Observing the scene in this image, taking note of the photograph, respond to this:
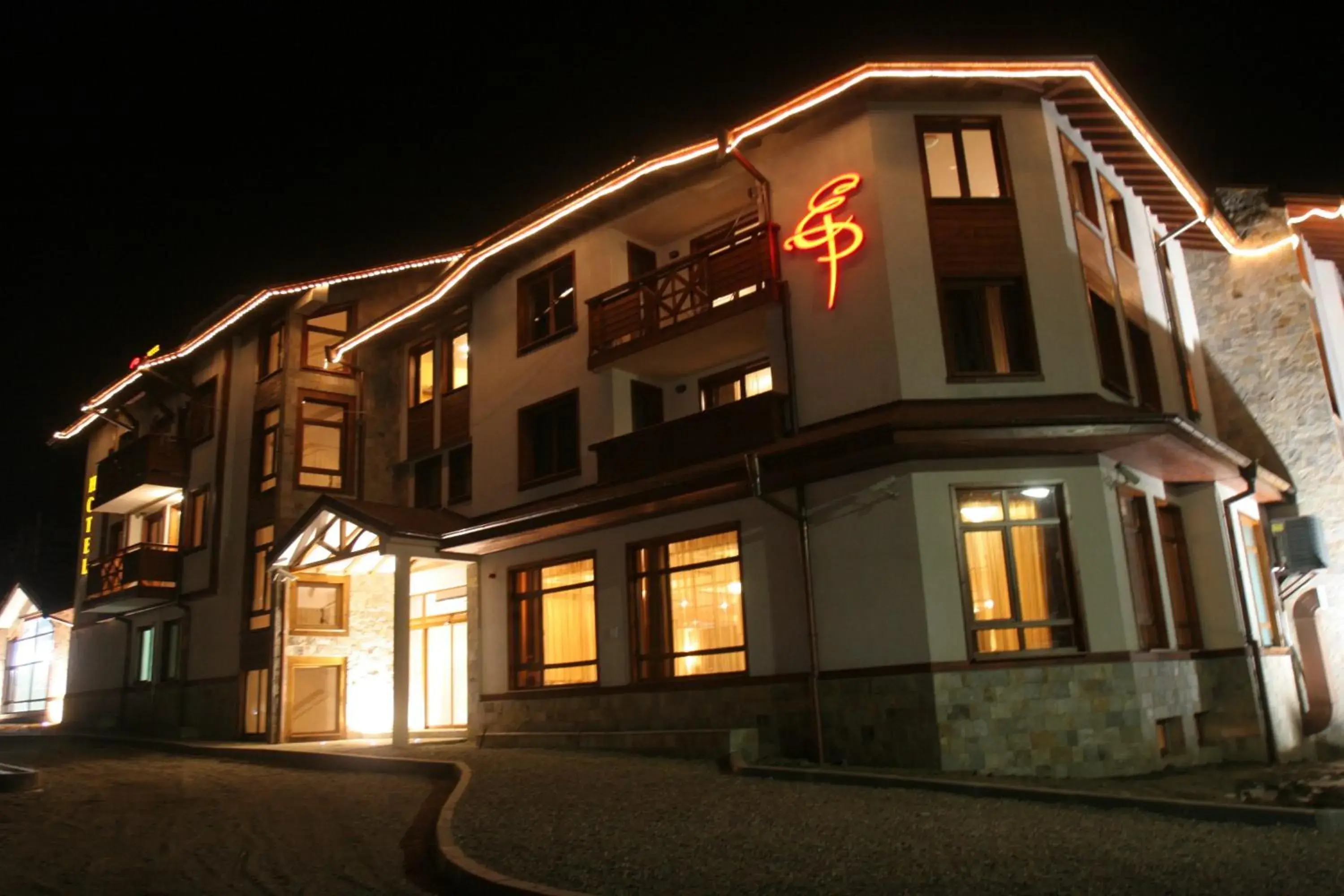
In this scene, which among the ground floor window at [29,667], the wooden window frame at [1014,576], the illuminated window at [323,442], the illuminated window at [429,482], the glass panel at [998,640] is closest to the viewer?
the wooden window frame at [1014,576]

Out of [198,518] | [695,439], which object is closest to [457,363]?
[695,439]

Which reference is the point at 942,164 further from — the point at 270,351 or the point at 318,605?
the point at 270,351

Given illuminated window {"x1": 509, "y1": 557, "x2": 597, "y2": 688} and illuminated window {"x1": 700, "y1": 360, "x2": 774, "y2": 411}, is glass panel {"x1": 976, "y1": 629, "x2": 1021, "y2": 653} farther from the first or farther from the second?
illuminated window {"x1": 509, "y1": 557, "x2": 597, "y2": 688}

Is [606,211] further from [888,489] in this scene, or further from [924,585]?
[924,585]

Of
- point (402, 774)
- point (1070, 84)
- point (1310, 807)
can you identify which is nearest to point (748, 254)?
point (1070, 84)

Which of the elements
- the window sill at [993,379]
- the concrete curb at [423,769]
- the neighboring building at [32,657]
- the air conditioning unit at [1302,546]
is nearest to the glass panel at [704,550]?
the window sill at [993,379]

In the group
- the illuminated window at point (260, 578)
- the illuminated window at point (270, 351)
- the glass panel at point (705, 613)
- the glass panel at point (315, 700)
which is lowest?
the glass panel at point (315, 700)

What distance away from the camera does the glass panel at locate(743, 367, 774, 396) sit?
16.4 meters

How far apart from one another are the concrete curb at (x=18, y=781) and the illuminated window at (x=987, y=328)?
1288 cm

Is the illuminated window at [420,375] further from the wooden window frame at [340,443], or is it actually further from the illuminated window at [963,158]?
the illuminated window at [963,158]

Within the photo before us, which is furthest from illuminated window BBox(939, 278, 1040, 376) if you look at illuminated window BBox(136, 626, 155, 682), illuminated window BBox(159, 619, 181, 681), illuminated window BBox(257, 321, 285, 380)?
illuminated window BBox(136, 626, 155, 682)

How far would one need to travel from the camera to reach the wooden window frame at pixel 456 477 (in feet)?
67.6

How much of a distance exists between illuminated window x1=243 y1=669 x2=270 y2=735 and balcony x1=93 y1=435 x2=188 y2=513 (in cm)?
734

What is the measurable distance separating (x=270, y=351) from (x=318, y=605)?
264 inches
